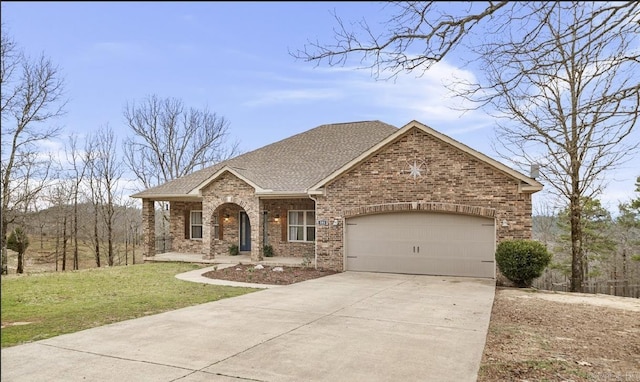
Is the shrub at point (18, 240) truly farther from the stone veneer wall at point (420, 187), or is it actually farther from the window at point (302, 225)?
the stone veneer wall at point (420, 187)

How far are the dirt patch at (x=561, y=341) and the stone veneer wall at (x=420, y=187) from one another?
11.0ft

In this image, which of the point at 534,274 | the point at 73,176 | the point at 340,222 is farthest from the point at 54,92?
the point at 534,274

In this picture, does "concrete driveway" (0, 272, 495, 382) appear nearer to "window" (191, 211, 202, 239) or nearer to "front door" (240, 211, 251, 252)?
"front door" (240, 211, 251, 252)

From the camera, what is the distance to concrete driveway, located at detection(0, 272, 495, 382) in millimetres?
5105

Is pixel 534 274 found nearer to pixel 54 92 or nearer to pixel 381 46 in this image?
pixel 381 46

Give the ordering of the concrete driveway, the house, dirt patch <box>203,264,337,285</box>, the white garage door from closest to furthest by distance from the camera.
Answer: the concrete driveway < dirt patch <box>203,264,337,285</box> < the house < the white garage door

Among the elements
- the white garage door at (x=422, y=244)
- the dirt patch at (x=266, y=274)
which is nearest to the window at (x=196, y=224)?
the dirt patch at (x=266, y=274)

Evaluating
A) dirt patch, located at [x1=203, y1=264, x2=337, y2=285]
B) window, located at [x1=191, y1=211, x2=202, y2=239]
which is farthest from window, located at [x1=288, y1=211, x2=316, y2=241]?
window, located at [x1=191, y1=211, x2=202, y2=239]

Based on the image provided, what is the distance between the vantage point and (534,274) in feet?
41.0

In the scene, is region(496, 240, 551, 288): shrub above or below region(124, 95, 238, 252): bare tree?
below

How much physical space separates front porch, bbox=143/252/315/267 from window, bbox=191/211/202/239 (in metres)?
1.03

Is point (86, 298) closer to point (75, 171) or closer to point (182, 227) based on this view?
point (182, 227)

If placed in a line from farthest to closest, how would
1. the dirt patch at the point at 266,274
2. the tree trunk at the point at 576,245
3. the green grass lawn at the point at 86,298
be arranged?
1. the tree trunk at the point at 576,245
2. the dirt patch at the point at 266,274
3. the green grass lawn at the point at 86,298

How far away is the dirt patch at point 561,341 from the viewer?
529 centimetres
